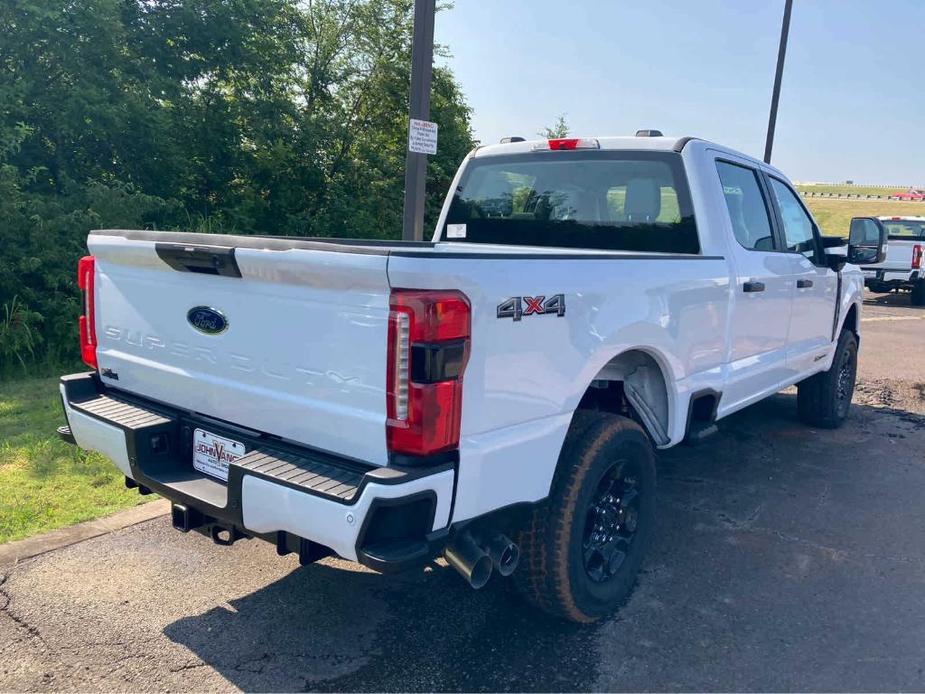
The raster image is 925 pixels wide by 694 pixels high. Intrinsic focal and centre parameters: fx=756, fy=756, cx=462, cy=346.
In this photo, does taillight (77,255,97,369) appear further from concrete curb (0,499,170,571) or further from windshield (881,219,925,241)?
windshield (881,219,925,241)

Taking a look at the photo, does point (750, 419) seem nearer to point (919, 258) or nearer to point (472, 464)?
point (472, 464)

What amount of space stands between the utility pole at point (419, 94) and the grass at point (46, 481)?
3.55m

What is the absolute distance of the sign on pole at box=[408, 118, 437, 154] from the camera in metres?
6.93

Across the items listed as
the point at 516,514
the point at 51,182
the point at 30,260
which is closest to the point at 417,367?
the point at 516,514

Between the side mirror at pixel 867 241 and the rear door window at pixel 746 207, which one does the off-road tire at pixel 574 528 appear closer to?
the rear door window at pixel 746 207

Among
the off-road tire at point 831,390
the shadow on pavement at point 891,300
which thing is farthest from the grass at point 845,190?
the off-road tire at point 831,390

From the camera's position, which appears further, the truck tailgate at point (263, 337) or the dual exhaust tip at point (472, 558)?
the dual exhaust tip at point (472, 558)

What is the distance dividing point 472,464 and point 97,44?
7346 millimetres

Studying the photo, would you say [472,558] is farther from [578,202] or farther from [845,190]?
[845,190]

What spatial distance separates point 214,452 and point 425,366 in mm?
1108

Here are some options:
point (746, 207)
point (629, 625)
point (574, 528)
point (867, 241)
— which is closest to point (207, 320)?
point (574, 528)

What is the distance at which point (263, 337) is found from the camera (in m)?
2.70

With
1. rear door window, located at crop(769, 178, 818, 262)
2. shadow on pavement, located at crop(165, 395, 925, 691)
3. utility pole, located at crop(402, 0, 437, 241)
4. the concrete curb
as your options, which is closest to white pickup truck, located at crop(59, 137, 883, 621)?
shadow on pavement, located at crop(165, 395, 925, 691)

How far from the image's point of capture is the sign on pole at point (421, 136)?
6930mm
